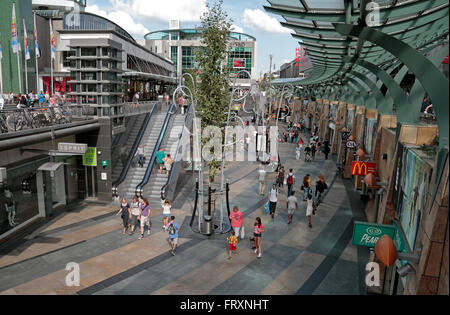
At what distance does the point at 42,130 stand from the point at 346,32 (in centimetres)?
1217

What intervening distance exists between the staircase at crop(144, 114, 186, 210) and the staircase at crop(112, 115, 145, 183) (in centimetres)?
191

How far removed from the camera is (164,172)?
19.6 metres

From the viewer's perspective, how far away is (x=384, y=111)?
15.8 meters

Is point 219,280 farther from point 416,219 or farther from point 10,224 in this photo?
point 10,224

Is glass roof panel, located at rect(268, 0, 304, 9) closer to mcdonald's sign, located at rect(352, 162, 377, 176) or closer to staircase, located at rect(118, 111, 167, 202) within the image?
mcdonald's sign, located at rect(352, 162, 377, 176)

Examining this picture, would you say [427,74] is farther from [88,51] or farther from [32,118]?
[88,51]

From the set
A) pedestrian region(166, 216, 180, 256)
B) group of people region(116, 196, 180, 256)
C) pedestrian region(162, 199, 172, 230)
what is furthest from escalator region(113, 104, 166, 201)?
pedestrian region(166, 216, 180, 256)

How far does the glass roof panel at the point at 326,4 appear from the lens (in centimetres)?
851

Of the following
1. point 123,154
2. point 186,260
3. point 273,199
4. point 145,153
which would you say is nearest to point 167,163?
point 145,153

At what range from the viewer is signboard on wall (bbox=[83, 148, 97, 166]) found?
18375mm

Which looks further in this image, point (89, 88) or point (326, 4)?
point (89, 88)

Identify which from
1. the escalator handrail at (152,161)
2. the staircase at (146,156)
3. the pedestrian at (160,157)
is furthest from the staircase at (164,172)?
the staircase at (146,156)

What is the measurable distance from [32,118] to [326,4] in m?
11.8
